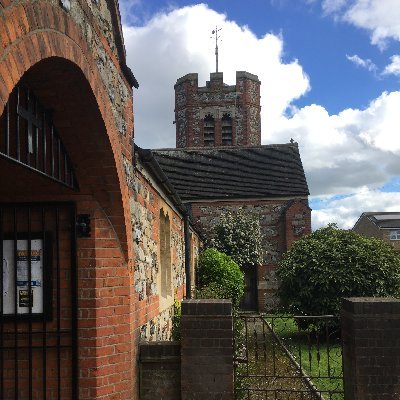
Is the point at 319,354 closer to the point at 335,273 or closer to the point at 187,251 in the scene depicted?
the point at 187,251

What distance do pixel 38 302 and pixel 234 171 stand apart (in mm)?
20495

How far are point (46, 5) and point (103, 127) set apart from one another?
4.55 feet

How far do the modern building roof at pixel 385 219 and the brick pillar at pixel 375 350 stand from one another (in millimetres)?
41999

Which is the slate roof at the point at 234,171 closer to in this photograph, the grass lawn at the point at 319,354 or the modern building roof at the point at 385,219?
the grass lawn at the point at 319,354

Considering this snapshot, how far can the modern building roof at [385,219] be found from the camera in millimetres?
45350

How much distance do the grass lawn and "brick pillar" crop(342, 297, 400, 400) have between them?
1.48 metres

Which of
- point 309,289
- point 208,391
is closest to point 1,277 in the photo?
point 208,391

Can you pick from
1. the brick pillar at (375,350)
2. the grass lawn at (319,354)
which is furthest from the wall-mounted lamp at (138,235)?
the brick pillar at (375,350)

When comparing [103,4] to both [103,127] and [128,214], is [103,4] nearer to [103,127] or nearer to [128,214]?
[103,127]

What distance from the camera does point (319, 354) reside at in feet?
24.7

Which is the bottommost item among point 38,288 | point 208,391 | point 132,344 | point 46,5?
point 208,391

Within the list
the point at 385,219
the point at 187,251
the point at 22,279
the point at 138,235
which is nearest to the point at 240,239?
the point at 187,251

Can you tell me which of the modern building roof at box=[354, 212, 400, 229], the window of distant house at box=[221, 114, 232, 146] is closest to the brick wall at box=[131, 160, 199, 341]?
the window of distant house at box=[221, 114, 232, 146]

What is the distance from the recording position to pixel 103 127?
449cm
